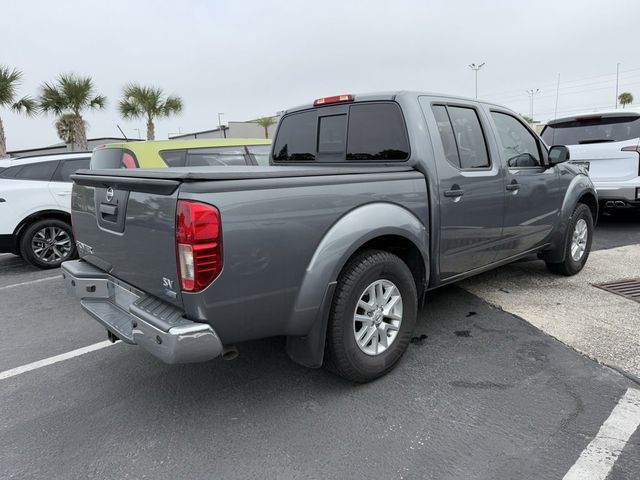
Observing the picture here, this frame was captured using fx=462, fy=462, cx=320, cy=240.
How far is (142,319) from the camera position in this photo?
2.40m

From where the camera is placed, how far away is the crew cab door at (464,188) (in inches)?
134

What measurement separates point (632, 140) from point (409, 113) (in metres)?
5.36

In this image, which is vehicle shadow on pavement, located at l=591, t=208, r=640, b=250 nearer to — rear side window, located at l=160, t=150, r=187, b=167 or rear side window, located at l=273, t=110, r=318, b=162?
rear side window, located at l=273, t=110, r=318, b=162

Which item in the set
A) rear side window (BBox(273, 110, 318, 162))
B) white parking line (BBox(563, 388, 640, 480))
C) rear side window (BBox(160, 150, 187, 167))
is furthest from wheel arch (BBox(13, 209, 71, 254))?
white parking line (BBox(563, 388, 640, 480))

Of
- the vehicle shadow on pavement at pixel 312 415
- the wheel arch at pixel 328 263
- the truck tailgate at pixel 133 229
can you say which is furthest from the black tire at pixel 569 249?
the truck tailgate at pixel 133 229

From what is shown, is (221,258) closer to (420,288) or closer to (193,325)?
(193,325)

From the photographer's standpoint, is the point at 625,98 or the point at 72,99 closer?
the point at 72,99

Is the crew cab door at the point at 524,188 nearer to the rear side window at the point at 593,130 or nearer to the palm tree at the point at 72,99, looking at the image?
the rear side window at the point at 593,130

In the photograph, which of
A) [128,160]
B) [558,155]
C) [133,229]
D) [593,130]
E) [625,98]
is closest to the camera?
[133,229]

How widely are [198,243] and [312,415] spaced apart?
4.16 feet

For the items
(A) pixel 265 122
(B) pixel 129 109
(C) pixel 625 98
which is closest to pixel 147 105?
(B) pixel 129 109

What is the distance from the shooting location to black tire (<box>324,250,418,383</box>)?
9.05 ft

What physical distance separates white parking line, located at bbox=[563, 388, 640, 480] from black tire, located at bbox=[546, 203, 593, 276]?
7.94 feet

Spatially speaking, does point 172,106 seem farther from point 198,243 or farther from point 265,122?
point 198,243
